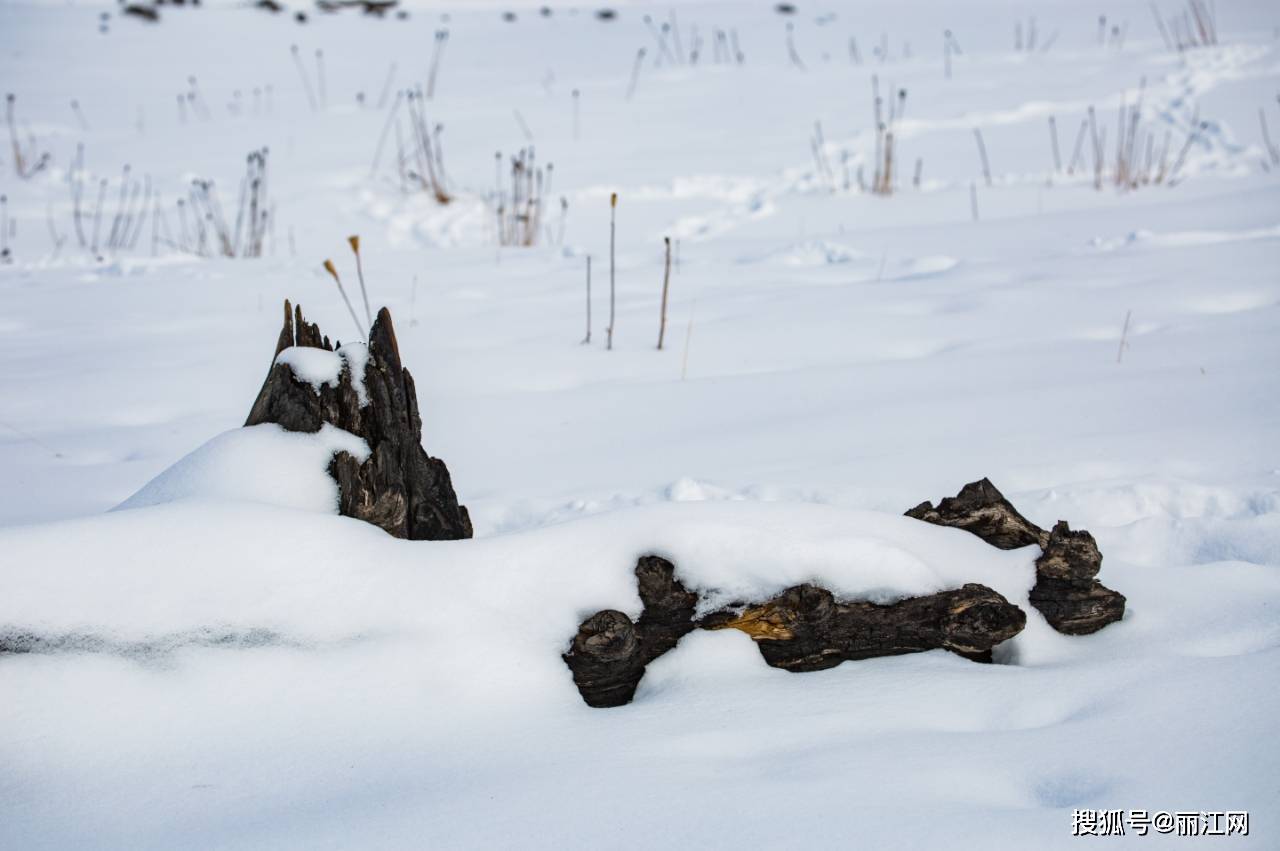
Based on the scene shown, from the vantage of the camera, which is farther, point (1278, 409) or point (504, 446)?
point (504, 446)

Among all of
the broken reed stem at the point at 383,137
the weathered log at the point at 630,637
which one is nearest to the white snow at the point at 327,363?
the weathered log at the point at 630,637

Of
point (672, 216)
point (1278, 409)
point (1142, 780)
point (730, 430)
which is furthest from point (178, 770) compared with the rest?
point (672, 216)

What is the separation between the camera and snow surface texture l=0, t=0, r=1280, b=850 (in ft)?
3.78

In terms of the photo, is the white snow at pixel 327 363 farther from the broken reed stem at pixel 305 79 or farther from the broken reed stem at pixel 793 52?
the broken reed stem at pixel 793 52

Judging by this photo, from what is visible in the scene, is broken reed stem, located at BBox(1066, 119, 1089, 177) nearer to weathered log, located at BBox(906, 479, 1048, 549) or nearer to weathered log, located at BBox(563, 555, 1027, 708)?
weathered log, located at BBox(906, 479, 1048, 549)

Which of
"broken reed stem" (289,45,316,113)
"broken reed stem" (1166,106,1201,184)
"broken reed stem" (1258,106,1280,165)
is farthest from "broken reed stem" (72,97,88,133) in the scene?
"broken reed stem" (1258,106,1280,165)

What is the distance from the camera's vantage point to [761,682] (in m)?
1.38

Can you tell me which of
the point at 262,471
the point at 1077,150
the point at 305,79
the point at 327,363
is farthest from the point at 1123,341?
the point at 305,79

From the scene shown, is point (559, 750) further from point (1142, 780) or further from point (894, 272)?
point (894, 272)

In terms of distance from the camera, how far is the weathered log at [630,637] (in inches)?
53.1

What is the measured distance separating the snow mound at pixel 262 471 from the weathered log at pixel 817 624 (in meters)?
0.49

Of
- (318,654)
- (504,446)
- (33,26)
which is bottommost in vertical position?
(504,446)

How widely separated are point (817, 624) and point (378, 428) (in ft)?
2.37

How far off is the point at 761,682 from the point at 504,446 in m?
1.26
